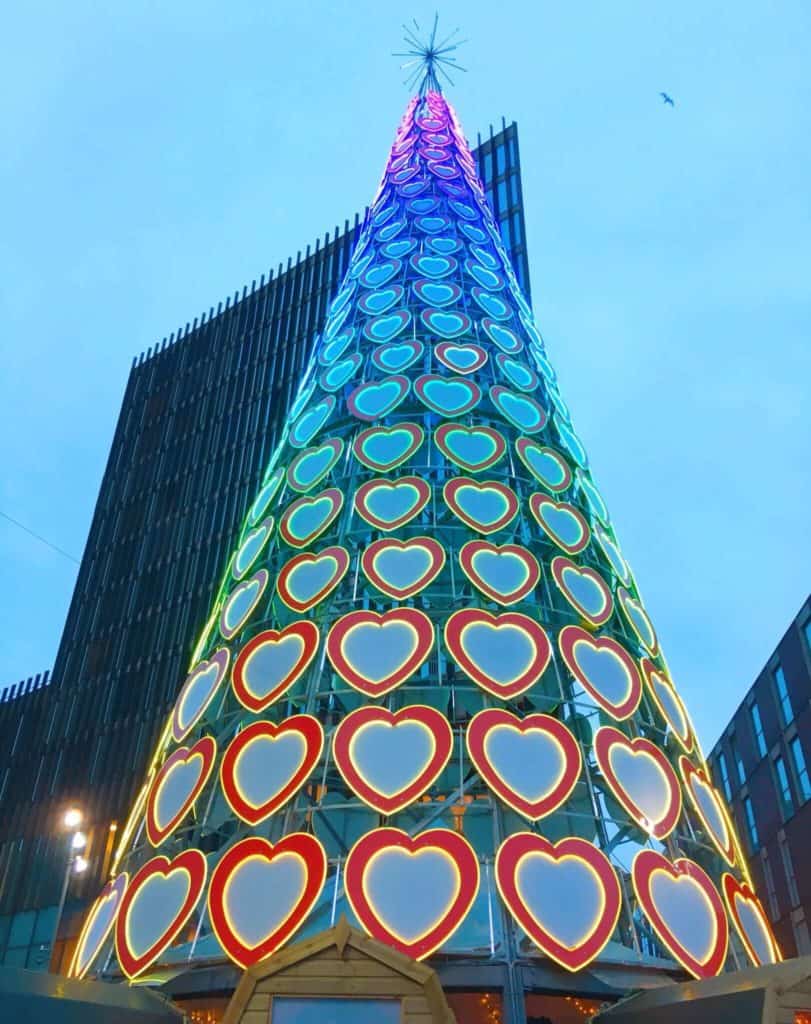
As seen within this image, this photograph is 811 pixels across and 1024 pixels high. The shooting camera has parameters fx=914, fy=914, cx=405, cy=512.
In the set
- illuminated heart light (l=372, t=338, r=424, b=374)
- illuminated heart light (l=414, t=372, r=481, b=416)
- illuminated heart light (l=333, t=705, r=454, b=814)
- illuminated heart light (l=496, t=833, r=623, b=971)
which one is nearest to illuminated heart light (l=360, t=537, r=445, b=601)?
illuminated heart light (l=333, t=705, r=454, b=814)

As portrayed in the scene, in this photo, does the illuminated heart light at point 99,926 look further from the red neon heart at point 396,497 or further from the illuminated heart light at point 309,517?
the red neon heart at point 396,497

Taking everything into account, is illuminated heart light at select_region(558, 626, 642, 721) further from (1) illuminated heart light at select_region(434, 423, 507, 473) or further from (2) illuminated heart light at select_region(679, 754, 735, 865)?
(1) illuminated heart light at select_region(434, 423, 507, 473)

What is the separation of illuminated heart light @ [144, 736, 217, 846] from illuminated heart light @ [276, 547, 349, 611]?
2932 millimetres

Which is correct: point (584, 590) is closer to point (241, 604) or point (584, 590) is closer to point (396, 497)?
point (396, 497)

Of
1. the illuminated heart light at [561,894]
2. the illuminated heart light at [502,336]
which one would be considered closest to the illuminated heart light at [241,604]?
the illuminated heart light at [561,894]

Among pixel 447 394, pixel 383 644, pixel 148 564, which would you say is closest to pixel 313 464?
pixel 447 394

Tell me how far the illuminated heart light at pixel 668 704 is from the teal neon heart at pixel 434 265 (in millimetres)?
13202

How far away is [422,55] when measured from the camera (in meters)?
41.8

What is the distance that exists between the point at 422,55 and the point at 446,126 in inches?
335

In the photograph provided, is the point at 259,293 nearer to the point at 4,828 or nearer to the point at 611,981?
the point at 4,828

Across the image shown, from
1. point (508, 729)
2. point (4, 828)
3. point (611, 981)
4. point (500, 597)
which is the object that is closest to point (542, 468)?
point (500, 597)

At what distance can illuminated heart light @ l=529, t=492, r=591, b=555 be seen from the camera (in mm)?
18047

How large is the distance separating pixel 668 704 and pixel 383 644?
5.61 metres

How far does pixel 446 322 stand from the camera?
23.2 m
